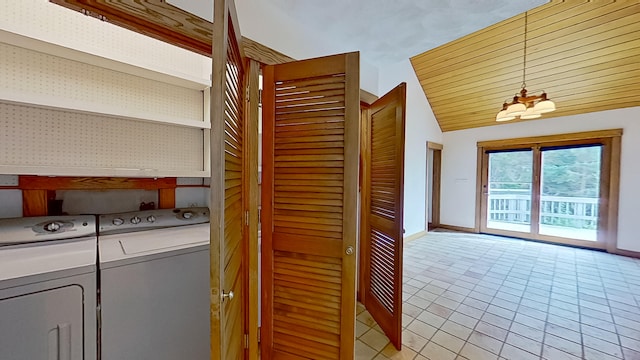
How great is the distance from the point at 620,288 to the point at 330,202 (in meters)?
3.73

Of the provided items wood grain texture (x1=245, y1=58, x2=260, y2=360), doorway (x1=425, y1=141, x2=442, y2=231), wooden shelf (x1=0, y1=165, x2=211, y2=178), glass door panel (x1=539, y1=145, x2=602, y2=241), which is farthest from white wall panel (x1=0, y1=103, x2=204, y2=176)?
glass door panel (x1=539, y1=145, x2=602, y2=241)

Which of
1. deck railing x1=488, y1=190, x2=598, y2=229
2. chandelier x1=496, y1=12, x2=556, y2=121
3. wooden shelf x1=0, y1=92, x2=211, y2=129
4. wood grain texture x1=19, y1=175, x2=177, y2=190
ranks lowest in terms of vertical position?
deck railing x1=488, y1=190, x2=598, y2=229

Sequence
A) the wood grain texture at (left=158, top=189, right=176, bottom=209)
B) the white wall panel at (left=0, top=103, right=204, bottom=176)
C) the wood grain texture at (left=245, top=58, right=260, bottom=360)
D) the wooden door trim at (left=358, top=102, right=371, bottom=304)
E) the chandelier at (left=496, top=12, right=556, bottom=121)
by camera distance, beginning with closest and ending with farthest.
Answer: the white wall panel at (left=0, top=103, right=204, bottom=176), the wood grain texture at (left=245, top=58, right=260, bottom=360), the wood grain texture at (left=158, top=189, right=176, bottom=209), the wooden door trim at (left=358, top=102, right=371, bottom=304), the chandelier at (left=496, top=12, right=556, bottom=121)

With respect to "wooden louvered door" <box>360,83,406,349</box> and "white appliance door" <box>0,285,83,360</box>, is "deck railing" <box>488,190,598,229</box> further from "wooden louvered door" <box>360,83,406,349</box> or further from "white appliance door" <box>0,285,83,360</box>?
"white appliance door" <box>0,285,83,360</box>

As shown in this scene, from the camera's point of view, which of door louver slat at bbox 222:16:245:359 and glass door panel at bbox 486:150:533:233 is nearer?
door louver slat at bbox 222:16:245:359

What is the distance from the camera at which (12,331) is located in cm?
87

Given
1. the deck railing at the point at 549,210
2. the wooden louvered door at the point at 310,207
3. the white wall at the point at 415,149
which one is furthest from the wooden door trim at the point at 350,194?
the deck railing at the point at 549,210

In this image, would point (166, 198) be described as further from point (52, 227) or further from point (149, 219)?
point (52, 227)

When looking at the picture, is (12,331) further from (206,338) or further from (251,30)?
(251,30)

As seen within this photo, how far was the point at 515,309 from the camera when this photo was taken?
7.68 ft

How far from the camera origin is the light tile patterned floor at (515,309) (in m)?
1.81

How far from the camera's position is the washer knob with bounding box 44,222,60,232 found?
127cm

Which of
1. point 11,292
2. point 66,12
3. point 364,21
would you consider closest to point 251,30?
point 364,21

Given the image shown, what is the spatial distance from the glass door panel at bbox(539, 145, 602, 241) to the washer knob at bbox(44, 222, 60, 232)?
21.1ft
